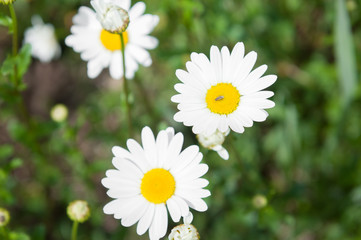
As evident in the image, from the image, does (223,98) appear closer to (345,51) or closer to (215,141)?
(215,141)

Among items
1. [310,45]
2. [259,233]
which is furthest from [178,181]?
[310,45]

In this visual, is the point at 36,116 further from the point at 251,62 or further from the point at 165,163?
the point at 251,62

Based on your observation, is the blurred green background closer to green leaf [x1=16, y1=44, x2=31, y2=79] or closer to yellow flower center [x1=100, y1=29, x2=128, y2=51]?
yellow flower center [x1=100, y1=29, x2=128, y2=51]

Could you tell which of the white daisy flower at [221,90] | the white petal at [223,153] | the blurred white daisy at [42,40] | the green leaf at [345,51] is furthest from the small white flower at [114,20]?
the blurred white daisy at [42,40]

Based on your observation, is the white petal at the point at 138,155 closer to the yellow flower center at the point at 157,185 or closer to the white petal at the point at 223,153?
the yellow flower center at the point at 157,185

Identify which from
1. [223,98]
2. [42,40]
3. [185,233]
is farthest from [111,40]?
[42,40]
